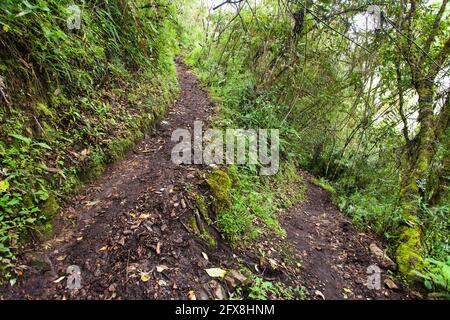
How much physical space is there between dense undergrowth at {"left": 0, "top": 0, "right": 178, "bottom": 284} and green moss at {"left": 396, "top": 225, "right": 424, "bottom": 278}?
4630 mm

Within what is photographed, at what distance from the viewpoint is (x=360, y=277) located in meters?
3.61

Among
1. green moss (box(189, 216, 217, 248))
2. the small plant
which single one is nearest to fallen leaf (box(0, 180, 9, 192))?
green moss (box(189, 216, 217, 248))

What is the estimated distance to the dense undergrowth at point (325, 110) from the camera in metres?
5.05

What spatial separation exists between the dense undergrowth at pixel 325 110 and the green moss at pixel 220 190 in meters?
0.35

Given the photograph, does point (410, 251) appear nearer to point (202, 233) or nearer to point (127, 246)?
point (202, 233)

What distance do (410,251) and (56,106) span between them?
18.4ft

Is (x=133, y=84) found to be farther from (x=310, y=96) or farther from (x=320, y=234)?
(x=310, y=96)

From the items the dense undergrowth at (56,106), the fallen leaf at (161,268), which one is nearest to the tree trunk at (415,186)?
the fallen leaf at (161,268)

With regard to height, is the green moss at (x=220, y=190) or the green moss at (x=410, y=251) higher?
the green moss at (x=220, y=190)

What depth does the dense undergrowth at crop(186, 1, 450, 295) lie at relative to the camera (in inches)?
199

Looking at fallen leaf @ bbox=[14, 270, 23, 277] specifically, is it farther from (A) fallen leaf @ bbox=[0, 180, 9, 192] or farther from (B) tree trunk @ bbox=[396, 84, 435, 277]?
(B) tree trunk @ bbox=[396, 84, 435, 277]

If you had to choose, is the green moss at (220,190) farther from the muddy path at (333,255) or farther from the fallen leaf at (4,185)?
the fallen leaf at (4,185)

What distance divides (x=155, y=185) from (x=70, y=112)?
5.32ft
